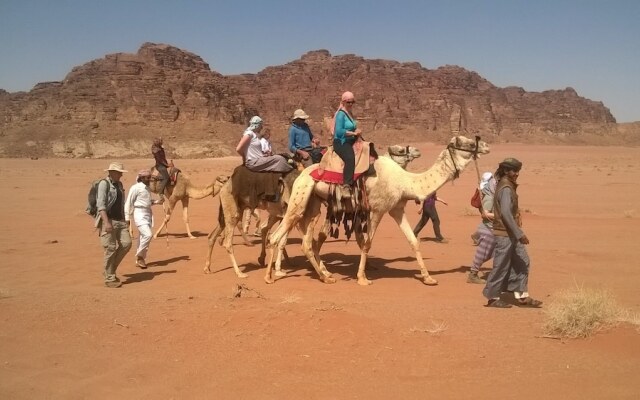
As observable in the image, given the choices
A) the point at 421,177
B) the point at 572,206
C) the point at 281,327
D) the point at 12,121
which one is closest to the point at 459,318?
the point at 281,327

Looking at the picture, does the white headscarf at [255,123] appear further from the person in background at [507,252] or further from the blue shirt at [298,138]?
the person in background at [507,252]

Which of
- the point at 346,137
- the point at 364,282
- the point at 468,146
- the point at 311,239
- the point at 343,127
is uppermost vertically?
the point at 343,127

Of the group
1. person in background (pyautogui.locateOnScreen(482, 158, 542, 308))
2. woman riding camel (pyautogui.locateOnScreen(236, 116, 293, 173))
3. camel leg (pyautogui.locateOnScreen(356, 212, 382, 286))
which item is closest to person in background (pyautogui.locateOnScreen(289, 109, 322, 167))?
woman riding camel (pyautogui.locateOnScreen(236, 116, 293, 173))

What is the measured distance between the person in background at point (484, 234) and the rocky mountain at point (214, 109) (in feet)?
277

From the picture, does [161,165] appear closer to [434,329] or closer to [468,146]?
[468,146]

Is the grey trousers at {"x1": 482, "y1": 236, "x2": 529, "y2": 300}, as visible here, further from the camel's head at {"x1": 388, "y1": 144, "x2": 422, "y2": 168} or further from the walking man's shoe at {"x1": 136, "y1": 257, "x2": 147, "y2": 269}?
the walking man's shoe at {"x1": 136, "y1": 257, "x2": 147, "y2": 269}

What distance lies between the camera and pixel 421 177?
9391 millimetres

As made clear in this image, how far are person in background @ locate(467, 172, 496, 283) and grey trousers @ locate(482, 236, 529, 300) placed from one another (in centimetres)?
146

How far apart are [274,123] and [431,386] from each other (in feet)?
555

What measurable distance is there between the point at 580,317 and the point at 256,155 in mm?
6103

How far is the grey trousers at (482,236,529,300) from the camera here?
23.3 ft

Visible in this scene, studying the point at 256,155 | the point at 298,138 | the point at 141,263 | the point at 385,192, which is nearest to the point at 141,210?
the point at 141,263

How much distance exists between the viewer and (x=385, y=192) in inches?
357

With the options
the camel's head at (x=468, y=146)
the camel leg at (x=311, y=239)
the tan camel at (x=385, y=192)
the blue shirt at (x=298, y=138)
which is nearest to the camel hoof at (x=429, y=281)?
the tan camel at (x=385, y=192)
